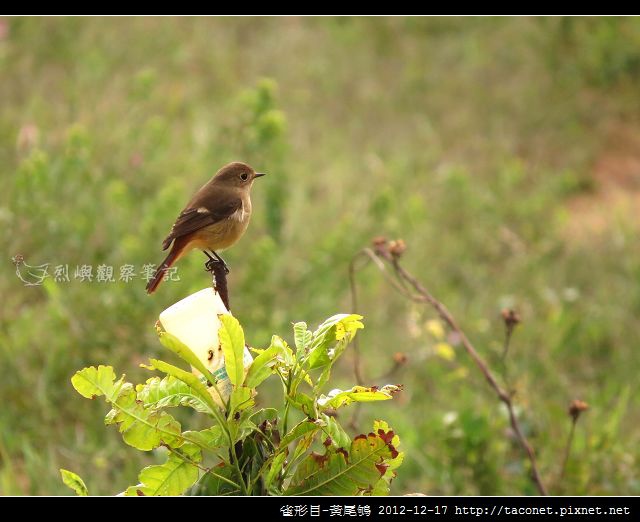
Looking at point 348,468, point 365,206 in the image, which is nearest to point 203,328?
point 348,468

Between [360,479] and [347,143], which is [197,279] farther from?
[347,143]

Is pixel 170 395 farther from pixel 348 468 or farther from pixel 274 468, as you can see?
pixel 348 468

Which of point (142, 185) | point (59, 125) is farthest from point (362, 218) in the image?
point (59, 125)

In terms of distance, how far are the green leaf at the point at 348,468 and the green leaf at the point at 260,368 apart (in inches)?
6.2

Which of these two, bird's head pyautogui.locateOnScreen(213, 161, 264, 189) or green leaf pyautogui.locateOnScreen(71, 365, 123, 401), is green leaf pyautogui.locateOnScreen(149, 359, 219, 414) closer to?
green leaf pyautogui.locateOnScreen(71, 365, 123, 401)

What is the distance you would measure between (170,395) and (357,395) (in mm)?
300

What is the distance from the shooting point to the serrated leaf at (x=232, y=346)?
1.41 metres

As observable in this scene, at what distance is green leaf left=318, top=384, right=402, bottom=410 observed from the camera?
1.43 m

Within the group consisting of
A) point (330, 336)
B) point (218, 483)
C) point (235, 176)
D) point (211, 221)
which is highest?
point (235, 176)

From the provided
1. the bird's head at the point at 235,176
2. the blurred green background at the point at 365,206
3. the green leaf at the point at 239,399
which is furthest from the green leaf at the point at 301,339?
the blurred green background at the point at 365,206

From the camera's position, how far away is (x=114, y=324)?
4168mm

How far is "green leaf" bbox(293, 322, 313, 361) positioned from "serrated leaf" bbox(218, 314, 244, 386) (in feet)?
0.36

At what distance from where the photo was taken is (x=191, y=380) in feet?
4.58

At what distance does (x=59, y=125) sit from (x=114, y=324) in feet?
7.95
